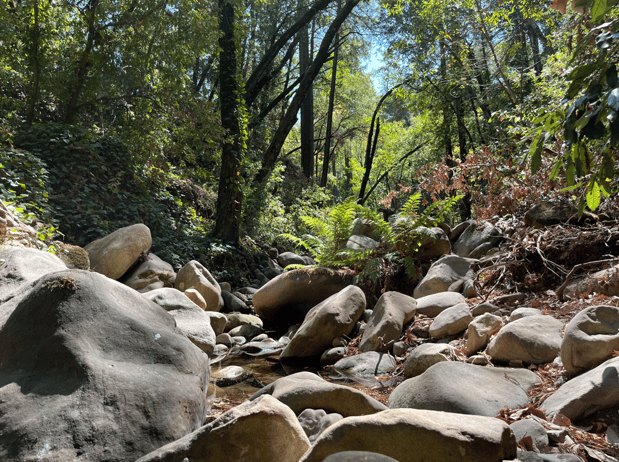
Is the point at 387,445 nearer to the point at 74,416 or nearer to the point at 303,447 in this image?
the point at 303,447

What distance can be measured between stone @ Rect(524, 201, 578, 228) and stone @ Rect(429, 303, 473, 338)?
5.58 feet

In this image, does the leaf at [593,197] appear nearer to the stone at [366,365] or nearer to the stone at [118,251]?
the stone at [366,365]

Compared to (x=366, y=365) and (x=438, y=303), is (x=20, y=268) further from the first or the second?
(x=438, y=303)

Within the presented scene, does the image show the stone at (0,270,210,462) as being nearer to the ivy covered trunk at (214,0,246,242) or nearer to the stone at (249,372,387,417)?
the stone at (249,372,387,417)

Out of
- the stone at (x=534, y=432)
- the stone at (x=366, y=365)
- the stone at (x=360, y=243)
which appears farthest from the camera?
the stone at (x=360, y=243)

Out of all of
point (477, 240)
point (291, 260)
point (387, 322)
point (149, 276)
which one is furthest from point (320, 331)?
point (291, 260)

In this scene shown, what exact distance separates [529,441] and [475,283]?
3.35m

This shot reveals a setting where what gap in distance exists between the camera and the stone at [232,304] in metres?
8.04

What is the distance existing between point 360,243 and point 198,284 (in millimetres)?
2958

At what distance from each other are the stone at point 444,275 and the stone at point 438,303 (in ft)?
1.67

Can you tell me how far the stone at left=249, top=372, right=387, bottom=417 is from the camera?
9.53 ft

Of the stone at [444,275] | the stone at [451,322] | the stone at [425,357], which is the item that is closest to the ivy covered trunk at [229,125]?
the stone at [444,275]

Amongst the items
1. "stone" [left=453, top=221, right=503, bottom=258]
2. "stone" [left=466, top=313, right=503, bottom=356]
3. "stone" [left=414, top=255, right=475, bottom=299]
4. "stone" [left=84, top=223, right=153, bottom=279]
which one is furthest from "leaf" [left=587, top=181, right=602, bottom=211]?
Answer: "stone" [left=84, top=223, right=153, bottom=279]

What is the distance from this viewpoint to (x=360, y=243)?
8.00 m
